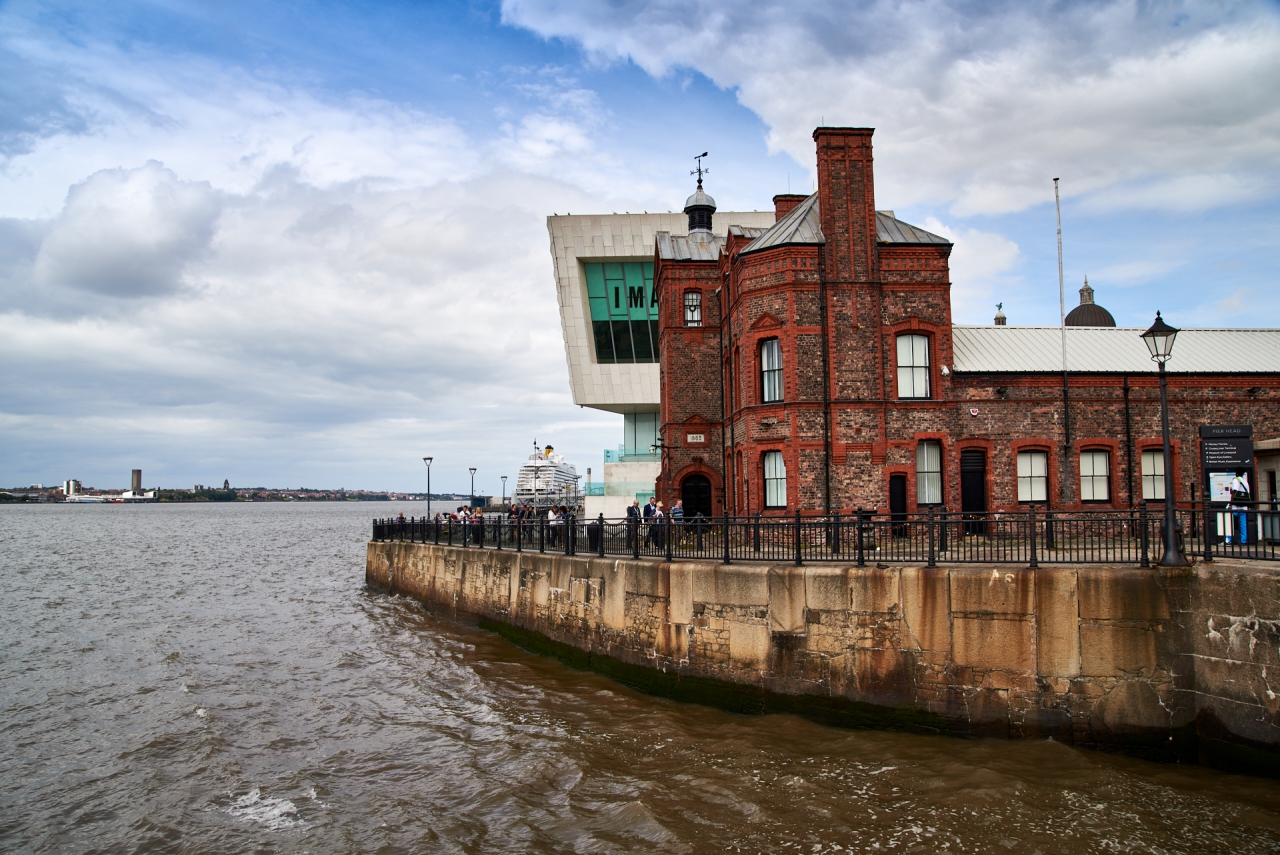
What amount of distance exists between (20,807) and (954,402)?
19.7 m

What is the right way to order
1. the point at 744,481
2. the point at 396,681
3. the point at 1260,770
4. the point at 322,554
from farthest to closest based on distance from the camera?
the point at 322,554, the point at 744,481, the point at 396,681, the point at 1260,770

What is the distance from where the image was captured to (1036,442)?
20359 millimetres

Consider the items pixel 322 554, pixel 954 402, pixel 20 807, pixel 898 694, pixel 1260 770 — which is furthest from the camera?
pixel 322 554

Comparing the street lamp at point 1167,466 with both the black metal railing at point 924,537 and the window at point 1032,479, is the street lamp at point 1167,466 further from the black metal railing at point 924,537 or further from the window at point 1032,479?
the window at point 1032,479

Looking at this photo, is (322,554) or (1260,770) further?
(322,554)

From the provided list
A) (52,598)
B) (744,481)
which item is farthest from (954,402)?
(52,598)

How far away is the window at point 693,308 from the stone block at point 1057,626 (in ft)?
58.7

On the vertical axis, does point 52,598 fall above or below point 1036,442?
below

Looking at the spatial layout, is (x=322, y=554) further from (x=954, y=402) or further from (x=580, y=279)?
(x=954, y=402)

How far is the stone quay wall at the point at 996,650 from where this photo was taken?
10.2 meters

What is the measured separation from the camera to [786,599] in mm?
12883

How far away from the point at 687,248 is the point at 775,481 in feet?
38.3

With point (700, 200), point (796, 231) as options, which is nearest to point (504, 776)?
point (796, 231)

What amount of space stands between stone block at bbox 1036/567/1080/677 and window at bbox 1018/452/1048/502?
9.78m
